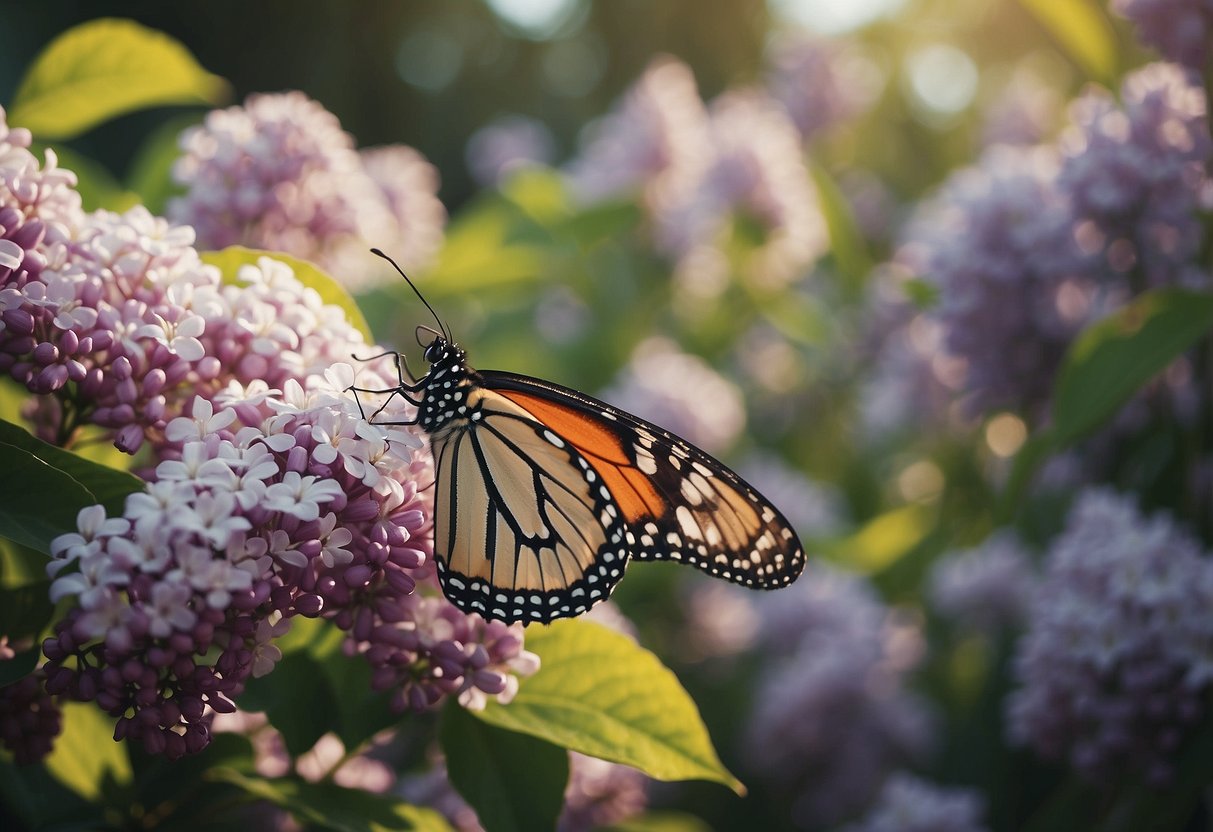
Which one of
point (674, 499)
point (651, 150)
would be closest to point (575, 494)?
point (674, 499)

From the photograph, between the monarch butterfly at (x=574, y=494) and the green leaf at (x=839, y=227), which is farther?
the green leaf at (x=839, y=227)

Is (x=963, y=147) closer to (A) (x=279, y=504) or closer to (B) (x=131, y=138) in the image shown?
(A) (x=279, y=504)

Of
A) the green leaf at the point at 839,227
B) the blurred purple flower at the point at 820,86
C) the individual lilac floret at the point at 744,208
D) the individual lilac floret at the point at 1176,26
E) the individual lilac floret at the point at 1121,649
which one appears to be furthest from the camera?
the blurred purple flower at the point at 820,86

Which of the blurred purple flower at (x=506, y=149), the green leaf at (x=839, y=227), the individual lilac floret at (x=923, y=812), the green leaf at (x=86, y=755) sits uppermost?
the blurred purple flower at (x=506, y=149)

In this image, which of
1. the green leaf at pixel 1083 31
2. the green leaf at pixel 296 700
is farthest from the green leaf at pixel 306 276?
the green leaf at pixel 1083 31

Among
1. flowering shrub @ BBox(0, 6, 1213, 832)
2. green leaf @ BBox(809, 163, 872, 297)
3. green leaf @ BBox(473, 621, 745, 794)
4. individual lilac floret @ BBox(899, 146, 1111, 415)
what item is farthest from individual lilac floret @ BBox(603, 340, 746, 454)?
green leaf @ BBox(473, 621, 745, 794)

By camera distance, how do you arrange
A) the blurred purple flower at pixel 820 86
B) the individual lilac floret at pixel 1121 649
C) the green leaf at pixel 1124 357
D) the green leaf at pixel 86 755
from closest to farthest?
the green leaf at pixel 86 755 < the green leaf at pixel 1124 357 < the individual lilac floret at pixel 1121 649 < the blurred purple flower at pixel 820 86

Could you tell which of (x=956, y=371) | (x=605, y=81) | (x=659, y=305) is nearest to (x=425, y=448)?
(x=956, y=371)

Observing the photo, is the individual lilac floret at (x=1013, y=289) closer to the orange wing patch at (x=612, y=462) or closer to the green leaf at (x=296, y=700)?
the orange wing patch at (x=612, y=462)
